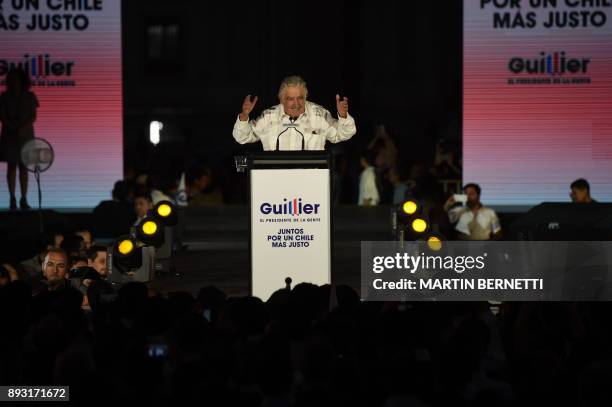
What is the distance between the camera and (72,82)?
584 inches

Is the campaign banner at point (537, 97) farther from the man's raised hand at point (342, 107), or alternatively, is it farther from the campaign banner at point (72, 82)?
the man's raised hand at point (342, 107)

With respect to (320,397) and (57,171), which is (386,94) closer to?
(57,171)

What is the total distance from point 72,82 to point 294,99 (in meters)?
7.22

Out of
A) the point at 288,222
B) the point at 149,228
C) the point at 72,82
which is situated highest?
the point at 72,82

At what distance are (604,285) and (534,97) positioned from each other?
220 inches

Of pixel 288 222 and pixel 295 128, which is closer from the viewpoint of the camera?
pixel 288 222

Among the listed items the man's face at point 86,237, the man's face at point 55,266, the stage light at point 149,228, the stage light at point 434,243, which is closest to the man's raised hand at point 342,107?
the stage light at point 434,243

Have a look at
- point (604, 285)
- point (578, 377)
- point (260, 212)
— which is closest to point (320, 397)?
point (578, 377)

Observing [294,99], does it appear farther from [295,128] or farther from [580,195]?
[580,195]

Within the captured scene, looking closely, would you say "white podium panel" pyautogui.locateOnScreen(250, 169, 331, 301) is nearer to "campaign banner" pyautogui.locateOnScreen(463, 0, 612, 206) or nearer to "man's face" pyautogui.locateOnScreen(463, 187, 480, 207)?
"man's face" pyautogui.locateOnScreen(463, 187, 480, 207)

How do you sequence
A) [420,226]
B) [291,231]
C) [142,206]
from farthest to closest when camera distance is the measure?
1. [142,206]
2. [420,226]
3. [291,231]

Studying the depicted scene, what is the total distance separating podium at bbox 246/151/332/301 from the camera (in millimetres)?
7965

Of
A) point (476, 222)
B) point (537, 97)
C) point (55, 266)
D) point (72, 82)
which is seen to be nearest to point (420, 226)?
point (55, 266)

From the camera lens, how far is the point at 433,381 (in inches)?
194
